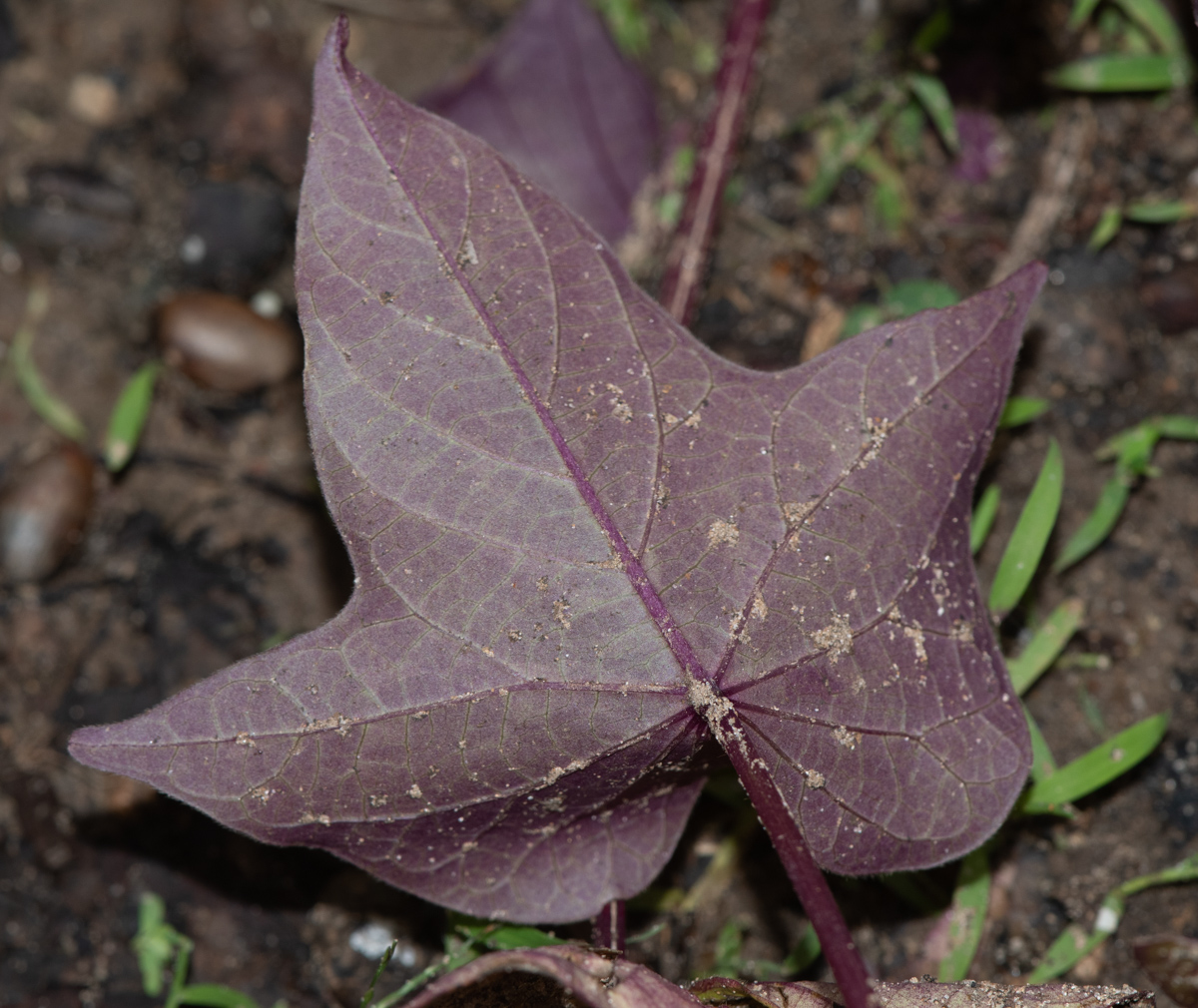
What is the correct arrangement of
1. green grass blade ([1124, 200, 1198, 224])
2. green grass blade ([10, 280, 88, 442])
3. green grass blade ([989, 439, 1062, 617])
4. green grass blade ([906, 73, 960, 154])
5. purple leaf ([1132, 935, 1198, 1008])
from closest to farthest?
purple leaf ([1132, 935, 1198, 1008]), green grass blade ([989, 439, 1062, 617]), green grass blade ([1124, 200, 1198, 224]), green grass blade ([906, 73, 960, 154]), green grass blade ([10, 280, 88, 442])

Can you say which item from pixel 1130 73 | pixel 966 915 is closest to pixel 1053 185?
pixel 1130 73

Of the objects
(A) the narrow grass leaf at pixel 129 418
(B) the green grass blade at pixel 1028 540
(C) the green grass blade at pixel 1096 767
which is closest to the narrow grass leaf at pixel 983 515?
(B) the green grass blade at pixel 1028 540

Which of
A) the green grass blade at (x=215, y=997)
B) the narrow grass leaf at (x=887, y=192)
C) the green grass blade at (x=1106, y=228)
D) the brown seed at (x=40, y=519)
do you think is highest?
the green grass blade at (x=1106, y=228)

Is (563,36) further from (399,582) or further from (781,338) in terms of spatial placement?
(399,582)

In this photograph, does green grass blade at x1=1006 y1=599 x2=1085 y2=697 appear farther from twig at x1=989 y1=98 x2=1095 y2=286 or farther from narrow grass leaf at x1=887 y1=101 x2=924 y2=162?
narrow grass leaf at x1=887 y1=101 x2=924 y2=162

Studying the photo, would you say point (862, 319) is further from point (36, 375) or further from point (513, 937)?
point (36, 375)

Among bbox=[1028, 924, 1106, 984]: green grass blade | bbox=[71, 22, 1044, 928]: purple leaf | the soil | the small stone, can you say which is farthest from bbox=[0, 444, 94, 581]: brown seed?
bbox=[1028, 924, 1106, 984]: green grass blade

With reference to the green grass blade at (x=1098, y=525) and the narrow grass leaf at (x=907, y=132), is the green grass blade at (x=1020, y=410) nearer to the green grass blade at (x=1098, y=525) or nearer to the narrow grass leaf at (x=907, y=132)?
the green grass blade at (x=1098, y=525)
